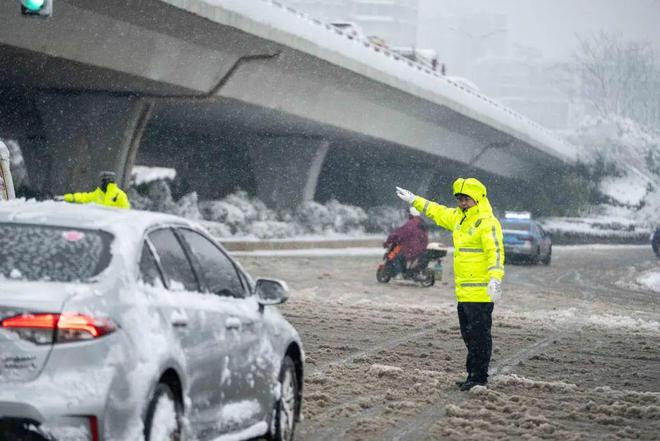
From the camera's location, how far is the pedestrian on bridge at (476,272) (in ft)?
37.8

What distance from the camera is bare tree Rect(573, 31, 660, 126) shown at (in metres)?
132

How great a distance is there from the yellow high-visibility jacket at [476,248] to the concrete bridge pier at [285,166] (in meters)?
38.4

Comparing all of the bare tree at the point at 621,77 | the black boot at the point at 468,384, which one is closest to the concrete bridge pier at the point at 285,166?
the black boot at the point at 468,384

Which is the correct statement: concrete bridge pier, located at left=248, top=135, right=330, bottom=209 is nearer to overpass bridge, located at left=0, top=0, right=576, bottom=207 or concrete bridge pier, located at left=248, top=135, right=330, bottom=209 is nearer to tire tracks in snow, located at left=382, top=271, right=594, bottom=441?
overpass bridge, located at left=0, top=0, right=576, bottom=207

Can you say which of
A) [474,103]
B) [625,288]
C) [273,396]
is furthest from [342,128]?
[273,396]

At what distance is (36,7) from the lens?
51.1 feet

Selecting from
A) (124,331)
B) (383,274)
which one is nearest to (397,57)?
(383,274)

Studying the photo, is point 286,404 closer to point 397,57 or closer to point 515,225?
point 515,225

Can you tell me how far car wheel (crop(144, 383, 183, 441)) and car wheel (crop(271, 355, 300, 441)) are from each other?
1.63m

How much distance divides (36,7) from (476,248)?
6.65 metres

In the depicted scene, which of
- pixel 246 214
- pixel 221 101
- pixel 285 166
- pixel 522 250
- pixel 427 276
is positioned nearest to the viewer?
pixel 427 276

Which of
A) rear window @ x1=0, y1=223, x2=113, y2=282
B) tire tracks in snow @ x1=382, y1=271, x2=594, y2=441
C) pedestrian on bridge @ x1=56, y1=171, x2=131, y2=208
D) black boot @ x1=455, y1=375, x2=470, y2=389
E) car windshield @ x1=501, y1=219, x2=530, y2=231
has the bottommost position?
tire tracks in snow @ x1=382, y1=271, x2=594, y2=441

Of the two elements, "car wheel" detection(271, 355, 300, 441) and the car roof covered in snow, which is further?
"car wheel" detection(271, 355, 300, 441)

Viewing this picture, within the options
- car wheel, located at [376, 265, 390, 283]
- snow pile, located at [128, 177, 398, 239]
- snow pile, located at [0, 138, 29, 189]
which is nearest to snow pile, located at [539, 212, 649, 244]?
snow pile, located at [128, 177, 398, 239]
